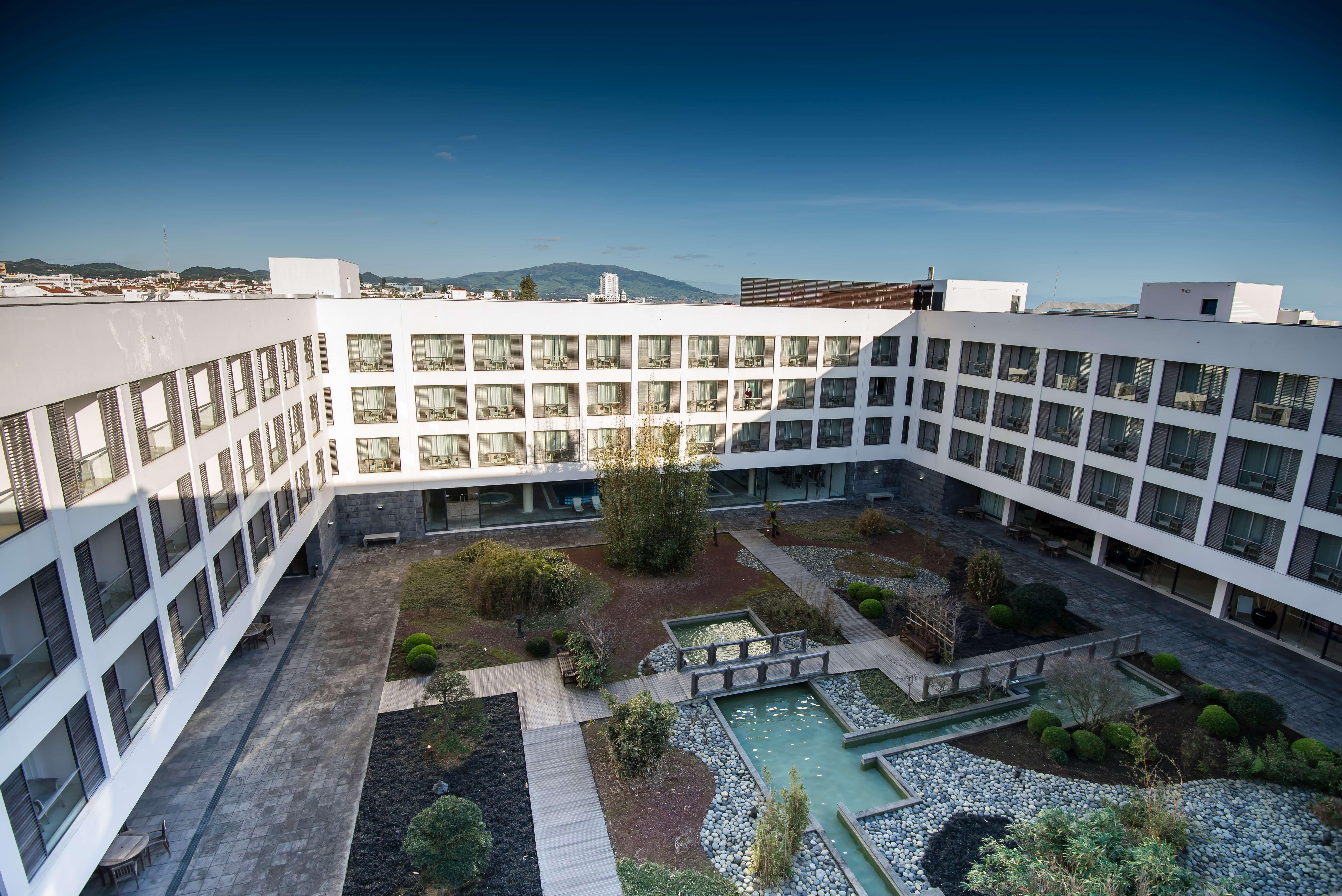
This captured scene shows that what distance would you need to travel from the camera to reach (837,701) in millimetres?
18656

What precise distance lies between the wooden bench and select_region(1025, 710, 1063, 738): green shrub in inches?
477

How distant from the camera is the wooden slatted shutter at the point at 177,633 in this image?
547 inches

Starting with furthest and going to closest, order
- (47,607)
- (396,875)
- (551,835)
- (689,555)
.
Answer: (689,555) < (551,835) < (396,875) < (47,607)

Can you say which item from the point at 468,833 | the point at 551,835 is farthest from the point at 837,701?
the point at 468,833

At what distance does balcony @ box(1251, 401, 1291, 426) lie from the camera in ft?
68.5

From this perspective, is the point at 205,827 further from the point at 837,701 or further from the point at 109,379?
the point at 837,701

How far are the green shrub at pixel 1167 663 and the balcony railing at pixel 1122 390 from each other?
33.4 feet

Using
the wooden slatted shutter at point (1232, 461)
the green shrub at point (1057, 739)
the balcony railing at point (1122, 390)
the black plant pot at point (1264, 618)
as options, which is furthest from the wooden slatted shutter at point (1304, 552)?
the green shrub at point (1057, 739)

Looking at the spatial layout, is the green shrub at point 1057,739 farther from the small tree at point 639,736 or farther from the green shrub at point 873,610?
the small tree at point 639,736

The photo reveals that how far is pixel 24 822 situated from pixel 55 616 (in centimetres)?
282

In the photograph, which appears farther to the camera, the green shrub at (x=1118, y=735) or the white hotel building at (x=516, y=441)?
the green shrub at (x=1118, y=735)

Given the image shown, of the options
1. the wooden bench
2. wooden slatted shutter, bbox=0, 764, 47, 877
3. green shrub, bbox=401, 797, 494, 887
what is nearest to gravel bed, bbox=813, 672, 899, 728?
the wooden bench

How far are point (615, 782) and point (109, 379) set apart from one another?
42.2 feet

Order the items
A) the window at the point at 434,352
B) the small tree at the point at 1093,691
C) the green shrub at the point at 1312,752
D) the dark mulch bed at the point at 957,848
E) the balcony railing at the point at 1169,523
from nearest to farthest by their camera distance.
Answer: the dark mulch bed at the point at 957,848 < the green shrub at the point at 1312,752 < the small tree at the point at 1093,691 < the balcony railing at the point at 1169,523 < the window at the point at 434,352
